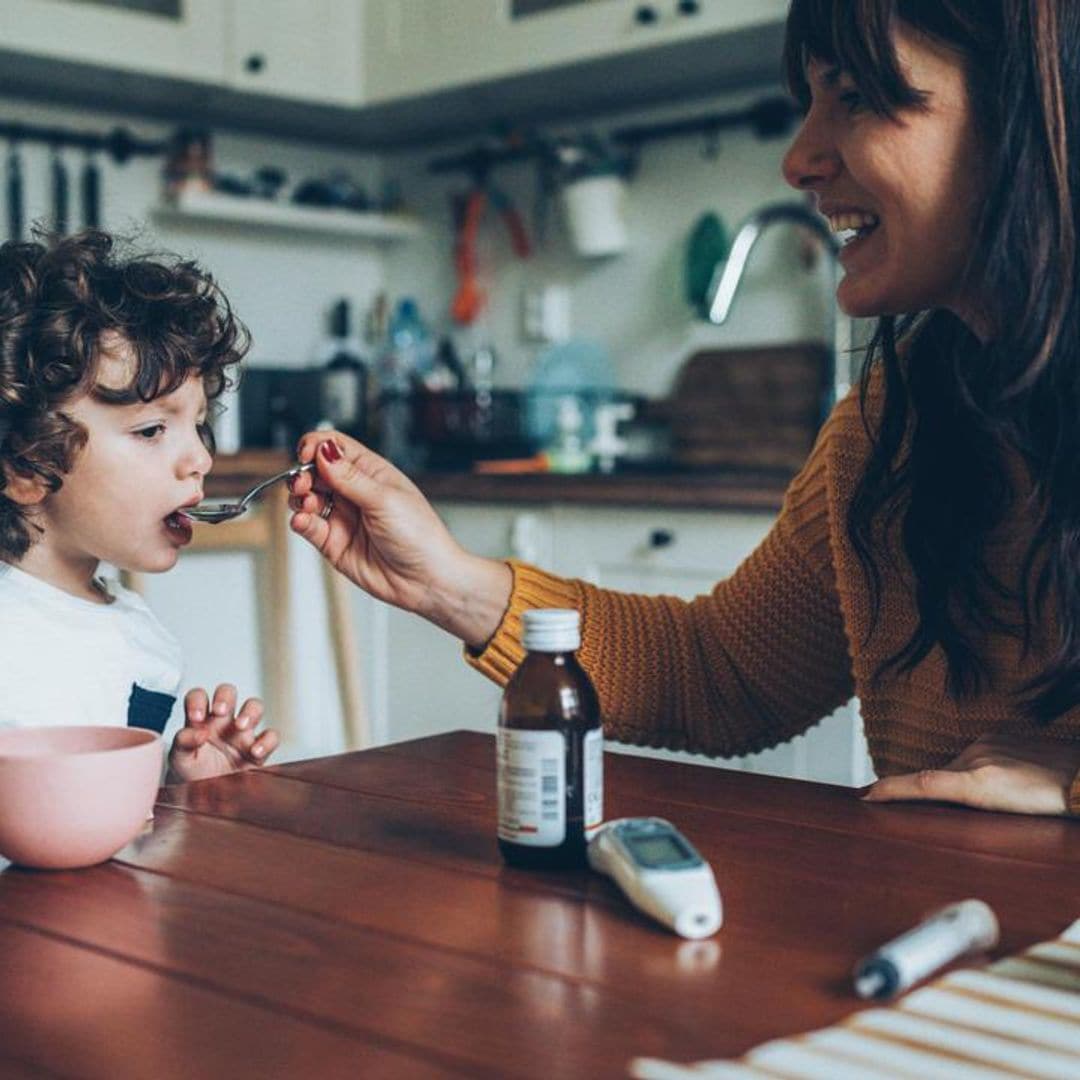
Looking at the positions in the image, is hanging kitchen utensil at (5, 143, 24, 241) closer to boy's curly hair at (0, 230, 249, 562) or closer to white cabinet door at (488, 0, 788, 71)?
white cabinet door at (488, 0, 788, 71)

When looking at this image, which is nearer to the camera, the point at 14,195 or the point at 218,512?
the point at 218,512

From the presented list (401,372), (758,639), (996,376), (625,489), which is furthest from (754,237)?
(996,376)

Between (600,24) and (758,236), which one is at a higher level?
(600,24)

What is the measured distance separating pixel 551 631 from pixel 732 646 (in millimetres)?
586

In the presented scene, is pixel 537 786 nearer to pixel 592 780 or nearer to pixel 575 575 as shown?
pixel 592 780

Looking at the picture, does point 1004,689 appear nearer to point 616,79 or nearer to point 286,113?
point 616,79

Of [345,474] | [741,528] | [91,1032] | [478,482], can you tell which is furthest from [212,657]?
[91,1032]

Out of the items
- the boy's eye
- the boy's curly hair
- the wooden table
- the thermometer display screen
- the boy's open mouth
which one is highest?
the boy's curly hair

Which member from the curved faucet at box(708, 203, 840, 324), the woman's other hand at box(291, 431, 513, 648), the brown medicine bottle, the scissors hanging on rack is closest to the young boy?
the woman's other hand at box(291, 431, 513, 648)

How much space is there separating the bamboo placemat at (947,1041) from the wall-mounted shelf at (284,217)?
3.14 meters

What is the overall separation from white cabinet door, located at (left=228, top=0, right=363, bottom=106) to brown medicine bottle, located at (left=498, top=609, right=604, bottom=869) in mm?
2788

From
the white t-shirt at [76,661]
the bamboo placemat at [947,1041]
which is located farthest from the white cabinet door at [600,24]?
the bamboo placemat at [947,1041]

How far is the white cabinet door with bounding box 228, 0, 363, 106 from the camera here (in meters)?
3.36

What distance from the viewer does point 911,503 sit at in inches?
50.3
